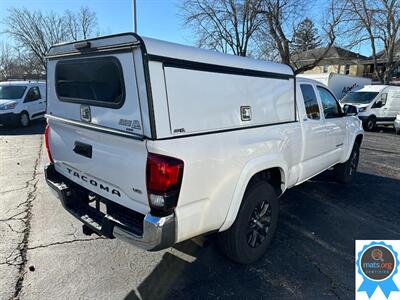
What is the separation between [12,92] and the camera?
1265cm

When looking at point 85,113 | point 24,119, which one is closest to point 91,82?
point 85,113

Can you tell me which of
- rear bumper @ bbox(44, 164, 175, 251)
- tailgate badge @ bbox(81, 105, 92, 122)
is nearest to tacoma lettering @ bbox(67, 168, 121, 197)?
rear bumper @ bbox(44, 164, 175, 251)

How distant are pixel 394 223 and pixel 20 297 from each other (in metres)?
4.52

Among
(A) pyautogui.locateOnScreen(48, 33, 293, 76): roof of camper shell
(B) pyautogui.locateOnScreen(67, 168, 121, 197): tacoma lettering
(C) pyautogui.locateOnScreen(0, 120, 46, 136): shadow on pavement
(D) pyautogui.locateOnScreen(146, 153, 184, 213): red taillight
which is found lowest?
(C) pyautogui.locateOnScreen(0, 120, 46, 136): shadow on pavement

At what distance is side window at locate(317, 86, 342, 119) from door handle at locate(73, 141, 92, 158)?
3440 millimetres

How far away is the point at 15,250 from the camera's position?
3.33 meters

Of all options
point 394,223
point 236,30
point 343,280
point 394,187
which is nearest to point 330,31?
point 236,30

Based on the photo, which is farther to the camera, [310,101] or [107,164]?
[310,101]

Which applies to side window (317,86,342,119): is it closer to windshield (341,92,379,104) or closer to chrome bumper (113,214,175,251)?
chrome bumper (113,214,175,251)

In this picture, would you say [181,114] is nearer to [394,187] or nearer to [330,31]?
[394,187]

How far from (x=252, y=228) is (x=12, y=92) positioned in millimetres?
13121

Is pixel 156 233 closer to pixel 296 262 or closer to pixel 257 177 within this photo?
pixel 257 177

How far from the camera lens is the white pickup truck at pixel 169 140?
2.20m

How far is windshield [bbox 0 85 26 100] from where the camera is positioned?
41.0 ft
